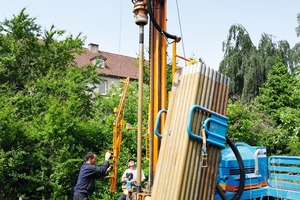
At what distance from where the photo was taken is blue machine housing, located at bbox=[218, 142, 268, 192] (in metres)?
6.07

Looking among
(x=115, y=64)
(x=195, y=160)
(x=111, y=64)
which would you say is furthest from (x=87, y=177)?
(x=115, y=64)

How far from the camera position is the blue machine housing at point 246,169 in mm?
6066

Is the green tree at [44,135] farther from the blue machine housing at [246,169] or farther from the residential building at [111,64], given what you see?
the residential building at [111,64]

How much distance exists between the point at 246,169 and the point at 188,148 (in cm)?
355

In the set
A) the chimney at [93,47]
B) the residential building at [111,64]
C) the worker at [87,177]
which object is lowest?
the worker at [87,177]

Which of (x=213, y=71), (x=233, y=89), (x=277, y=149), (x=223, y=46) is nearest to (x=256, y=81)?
(x=233, y=89)

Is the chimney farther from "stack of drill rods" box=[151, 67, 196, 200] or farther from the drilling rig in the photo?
"stack of drill rods" box=[151, 67, 196, 200]

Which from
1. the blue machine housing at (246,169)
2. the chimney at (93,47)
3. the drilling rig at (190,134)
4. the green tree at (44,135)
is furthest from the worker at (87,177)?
the chimney at (93,47)

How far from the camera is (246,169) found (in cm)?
648

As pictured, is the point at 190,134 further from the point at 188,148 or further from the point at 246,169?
the point at 246,169

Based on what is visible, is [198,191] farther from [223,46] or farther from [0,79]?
[223,46]

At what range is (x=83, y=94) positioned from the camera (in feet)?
39.0

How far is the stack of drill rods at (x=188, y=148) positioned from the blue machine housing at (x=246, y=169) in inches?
106

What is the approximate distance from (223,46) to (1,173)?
15954 mm
